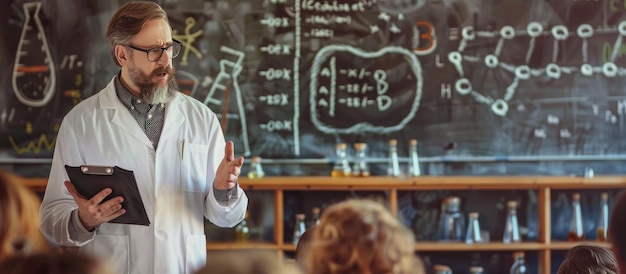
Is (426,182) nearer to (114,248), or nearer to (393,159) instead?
(393,159)

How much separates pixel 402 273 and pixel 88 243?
55.9 inches

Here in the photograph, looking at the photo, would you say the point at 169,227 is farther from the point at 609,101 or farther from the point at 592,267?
the point at 609,101

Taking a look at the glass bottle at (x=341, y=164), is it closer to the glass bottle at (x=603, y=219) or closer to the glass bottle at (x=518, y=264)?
the glass bottle at (x=518, y=264)

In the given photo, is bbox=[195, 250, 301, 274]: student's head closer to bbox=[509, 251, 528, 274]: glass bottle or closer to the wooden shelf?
the wooden shelf

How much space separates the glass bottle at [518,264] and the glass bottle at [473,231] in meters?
0.20

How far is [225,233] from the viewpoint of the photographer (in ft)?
15.1

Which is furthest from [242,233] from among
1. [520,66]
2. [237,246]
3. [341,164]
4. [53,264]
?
[53,264]

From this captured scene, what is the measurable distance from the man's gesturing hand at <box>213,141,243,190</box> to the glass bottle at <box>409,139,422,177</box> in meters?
1.90

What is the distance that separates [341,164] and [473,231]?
730 millimetres

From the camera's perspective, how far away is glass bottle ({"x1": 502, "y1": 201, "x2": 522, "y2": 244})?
4.53 m

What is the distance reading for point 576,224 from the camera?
457 cm

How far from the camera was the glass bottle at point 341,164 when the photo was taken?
177 inches

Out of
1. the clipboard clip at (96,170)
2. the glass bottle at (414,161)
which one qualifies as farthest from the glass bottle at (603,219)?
the clipboard clip at (96,170)

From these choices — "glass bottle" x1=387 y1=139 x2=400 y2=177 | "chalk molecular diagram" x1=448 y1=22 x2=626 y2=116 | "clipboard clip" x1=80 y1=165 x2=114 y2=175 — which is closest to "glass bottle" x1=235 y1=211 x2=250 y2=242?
"glass bottle" x1=387 y1=139 x2=400 y2=177
